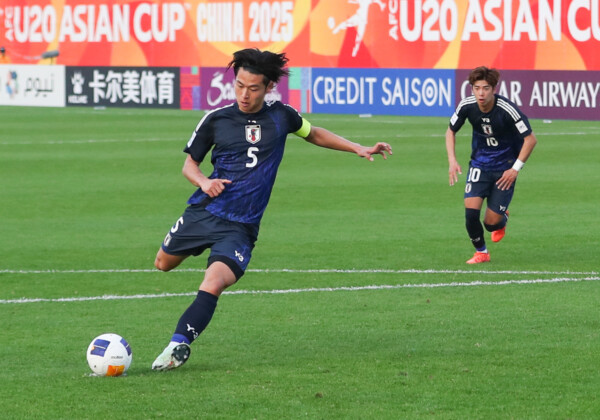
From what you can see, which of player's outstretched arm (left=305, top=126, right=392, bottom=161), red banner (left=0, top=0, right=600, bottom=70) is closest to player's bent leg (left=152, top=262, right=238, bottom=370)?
player's outstretched arm (left=305, top=126, right=392, bottom=161)

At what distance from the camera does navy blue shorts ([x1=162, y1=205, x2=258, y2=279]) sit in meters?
7.89

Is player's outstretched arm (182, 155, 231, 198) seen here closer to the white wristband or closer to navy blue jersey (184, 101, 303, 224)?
navy blue jersey (184, 101, 303, 224)

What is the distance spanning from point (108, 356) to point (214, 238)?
1.07 metres

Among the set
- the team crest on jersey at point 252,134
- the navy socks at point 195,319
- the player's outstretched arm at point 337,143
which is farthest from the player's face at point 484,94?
the navy socks at point 195,319

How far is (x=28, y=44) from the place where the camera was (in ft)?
152

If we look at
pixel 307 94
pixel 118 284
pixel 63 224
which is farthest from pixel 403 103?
pixel 118 284

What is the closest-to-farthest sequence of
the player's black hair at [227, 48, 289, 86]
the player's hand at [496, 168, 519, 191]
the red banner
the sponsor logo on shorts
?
1. the player's black hair at [227, 48, 289, 86]
2. the player's hand at [496, 168, 519, 191]
3. the sponsor logo on shorts
4. the red banner

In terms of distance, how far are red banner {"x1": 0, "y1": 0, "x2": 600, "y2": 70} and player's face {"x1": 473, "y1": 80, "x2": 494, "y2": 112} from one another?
63.4ft

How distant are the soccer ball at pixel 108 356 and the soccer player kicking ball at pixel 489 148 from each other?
5.20 m

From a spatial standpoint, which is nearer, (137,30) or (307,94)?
Result: (307,94)

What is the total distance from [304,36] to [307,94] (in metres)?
2.19

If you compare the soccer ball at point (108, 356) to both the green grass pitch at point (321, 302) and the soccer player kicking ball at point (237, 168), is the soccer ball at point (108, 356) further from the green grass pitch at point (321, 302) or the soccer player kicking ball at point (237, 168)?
the soccer player kicking ball at point (237, 168)

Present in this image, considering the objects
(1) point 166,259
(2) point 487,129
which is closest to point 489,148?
(2) point 487,129

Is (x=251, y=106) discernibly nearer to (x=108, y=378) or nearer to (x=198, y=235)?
(x=198, y=235)
